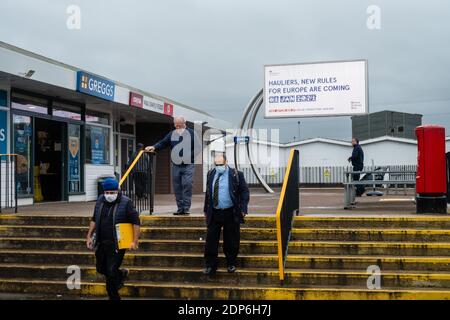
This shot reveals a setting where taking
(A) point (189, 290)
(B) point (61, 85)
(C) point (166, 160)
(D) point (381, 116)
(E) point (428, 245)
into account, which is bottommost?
(A) point (189, 290)

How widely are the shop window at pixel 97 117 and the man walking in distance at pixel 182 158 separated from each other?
708cm

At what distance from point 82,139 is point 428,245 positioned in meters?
10.5

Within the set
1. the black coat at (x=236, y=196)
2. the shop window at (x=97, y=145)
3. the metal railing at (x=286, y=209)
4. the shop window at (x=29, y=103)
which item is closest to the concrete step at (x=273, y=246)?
the metal railing at (x=286, y=209)

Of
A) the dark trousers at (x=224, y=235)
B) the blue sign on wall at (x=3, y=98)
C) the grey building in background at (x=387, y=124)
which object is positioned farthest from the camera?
the grey building in background at (x=387, y=124)

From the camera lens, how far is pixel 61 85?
12.6 m

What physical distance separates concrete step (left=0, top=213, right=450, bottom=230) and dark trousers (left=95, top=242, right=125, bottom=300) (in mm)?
2724

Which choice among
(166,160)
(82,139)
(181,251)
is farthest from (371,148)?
(181,251)

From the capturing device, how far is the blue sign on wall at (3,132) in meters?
12.2

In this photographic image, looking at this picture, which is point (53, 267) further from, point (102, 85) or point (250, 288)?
point (102, 85)

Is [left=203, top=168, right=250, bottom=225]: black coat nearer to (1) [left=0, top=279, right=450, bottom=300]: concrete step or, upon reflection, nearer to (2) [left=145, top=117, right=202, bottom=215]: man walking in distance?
(1) [left=0, top=279, right=450, bottom=300]: concrete step

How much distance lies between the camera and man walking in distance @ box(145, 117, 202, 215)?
9281 millimetres

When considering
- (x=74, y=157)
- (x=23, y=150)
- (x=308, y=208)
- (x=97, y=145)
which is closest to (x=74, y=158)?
(x=74, y=157)

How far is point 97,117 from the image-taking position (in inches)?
649

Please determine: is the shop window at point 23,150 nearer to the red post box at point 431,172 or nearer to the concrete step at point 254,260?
the concrete step at point 254,260
